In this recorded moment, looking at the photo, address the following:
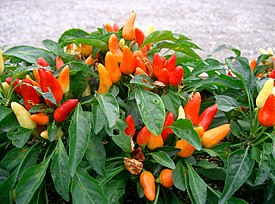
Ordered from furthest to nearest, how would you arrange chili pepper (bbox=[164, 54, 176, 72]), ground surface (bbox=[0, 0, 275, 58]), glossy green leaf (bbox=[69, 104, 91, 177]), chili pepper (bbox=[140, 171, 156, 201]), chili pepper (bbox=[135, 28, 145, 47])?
ground surface (bbox=[0, 0, 275, 58]), chili pepper (bbox=[135, 28, 145, 47]), chili pepper (bbox=[164, 54, 176, 72]), chili pepper (bbox=[140, 171, 156, 201]), glossy green leaf (bbox=[69, 104, 91, 177])

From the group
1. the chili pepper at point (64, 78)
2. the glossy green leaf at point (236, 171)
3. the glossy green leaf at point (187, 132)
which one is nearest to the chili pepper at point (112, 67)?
the chili pepper at point (64, 78)

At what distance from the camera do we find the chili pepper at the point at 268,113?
956 millimetres

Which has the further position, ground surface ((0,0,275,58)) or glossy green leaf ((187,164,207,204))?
ground surface ((0,0,275,58))

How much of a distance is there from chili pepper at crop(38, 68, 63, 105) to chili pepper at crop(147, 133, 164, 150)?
0.25m

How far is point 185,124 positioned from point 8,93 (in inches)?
18.2

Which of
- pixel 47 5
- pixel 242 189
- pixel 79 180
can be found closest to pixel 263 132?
pixel 242 189

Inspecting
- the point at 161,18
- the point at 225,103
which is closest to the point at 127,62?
the point at 225,103

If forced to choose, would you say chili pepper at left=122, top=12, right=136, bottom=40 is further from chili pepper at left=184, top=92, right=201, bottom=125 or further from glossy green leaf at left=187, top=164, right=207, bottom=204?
glossy green leaf at left=187, top=164, right=207, bottom=204

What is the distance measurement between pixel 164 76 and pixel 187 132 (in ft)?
0.65

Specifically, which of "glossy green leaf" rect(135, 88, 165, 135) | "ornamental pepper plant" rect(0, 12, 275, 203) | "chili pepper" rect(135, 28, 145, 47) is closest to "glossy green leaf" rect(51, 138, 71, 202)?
"ornamental pepper plant" rect(0, 12, 275, 203)

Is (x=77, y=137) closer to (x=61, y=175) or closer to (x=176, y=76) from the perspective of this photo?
(x=61, y=175)

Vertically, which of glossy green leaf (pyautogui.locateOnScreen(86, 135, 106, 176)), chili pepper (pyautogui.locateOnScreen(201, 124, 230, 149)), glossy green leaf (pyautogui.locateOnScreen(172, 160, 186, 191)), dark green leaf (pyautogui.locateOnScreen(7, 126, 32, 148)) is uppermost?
dark green leaf (pyautogui.locateOnScreen(7, 126, 32, 148))

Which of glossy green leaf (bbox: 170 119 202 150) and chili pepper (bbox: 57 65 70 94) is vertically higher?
chili pepper (bbox: 57 65 70 94)

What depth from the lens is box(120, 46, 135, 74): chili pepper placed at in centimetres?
105
